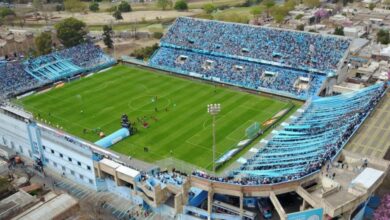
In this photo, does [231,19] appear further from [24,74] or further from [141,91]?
[24,74]

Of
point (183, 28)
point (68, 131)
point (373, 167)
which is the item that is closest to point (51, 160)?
point (68, 131)

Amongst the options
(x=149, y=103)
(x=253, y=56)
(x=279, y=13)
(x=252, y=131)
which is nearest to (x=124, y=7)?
(x=279, y=13)

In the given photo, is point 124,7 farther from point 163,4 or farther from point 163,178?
point 163,178

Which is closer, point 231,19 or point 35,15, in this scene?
point 231,19

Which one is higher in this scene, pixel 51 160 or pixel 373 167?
pixel 373 167

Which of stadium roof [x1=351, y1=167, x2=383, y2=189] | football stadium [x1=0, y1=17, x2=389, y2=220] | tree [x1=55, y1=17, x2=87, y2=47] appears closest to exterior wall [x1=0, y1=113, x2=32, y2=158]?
football stadium [x1=0, y1=17, x2=389, y2=220]

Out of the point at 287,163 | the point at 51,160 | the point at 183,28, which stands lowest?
the point at 51,160

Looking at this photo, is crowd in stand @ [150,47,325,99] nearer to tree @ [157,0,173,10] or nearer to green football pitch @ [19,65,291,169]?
green football pitch @ [19,65,291,169]
